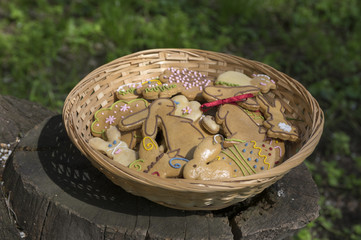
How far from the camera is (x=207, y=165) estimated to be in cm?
124

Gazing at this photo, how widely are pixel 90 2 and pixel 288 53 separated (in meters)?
1.84

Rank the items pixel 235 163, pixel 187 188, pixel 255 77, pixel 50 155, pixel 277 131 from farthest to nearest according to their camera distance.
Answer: pixel 255 77 → pixel 50 155 → pixel 277 131 → pixel 235 163 → pixel 187 188

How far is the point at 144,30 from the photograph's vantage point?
3.18m

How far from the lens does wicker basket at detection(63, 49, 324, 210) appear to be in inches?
43.6

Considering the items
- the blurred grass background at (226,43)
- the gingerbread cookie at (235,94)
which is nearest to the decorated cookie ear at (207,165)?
the gingerbread cookie at (235,94)

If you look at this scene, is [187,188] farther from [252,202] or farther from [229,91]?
[229,91]

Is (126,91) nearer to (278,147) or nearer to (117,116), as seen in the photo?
(117,116)

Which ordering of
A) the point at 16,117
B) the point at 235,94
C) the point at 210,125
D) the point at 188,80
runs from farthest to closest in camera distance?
the point at 16,117 → the point at 188,80 → the point at 235,94 → the point at 210,125

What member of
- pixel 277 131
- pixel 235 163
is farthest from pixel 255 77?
pixel 235 163

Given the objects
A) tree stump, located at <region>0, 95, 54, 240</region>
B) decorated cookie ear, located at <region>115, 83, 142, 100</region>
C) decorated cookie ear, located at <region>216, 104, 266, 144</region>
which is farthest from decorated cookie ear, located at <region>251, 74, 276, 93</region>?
tree stump, located at <region>0, 95, 54, 240</region>

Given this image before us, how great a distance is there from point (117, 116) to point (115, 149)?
0.77ft

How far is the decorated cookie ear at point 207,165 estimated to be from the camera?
48.0 inches

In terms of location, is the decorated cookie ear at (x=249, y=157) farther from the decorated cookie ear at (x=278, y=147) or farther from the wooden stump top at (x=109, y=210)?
the wooden stump top at (x=109, y=210)

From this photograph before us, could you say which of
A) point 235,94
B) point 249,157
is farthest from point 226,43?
point 249,157
